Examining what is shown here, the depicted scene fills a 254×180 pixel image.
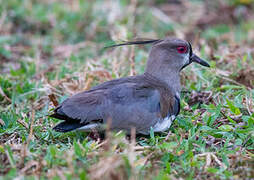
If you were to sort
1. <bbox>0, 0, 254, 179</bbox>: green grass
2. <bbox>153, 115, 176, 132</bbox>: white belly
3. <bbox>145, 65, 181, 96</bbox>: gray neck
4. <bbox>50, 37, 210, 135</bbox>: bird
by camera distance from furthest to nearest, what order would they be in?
1. <bbox>145, 65, 181, 96</bbox>: gray neck
2. <bbox>153, 115, 176, 132</bbox>: white belly
3. <bbox>50, 37, 210, 135</bbox>: bird
4. <bbox>0, 0, 254, 179</bbox>: green grass

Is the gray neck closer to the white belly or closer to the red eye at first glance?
the red eye

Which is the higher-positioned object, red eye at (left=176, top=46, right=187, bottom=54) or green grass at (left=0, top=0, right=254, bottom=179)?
red eye at (left=176, top=46, right=187, bottom=54)

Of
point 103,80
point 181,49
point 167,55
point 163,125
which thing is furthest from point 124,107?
point 103,80

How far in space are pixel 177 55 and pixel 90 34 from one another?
3.40m

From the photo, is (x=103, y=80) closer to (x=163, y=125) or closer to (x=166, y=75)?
(x=166, y=75)

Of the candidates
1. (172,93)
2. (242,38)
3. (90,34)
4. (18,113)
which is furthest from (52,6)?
(172,93)

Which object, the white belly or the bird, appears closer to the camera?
the bird

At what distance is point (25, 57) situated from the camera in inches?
272

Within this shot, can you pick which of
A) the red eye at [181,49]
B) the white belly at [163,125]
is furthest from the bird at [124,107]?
the red eye at [181,49]

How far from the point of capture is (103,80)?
559 centimetres

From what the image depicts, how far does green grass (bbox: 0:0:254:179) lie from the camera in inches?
136

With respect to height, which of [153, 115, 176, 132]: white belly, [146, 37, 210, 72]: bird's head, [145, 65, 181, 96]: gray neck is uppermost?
[146, 37, 210, 72]: bird's head

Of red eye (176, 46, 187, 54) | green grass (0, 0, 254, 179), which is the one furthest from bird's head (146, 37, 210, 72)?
green grass (0, 0, 254, 179)

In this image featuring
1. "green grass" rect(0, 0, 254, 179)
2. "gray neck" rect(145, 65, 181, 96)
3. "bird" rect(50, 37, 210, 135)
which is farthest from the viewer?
"gray neck" rect(145, 65, 181, 96)
